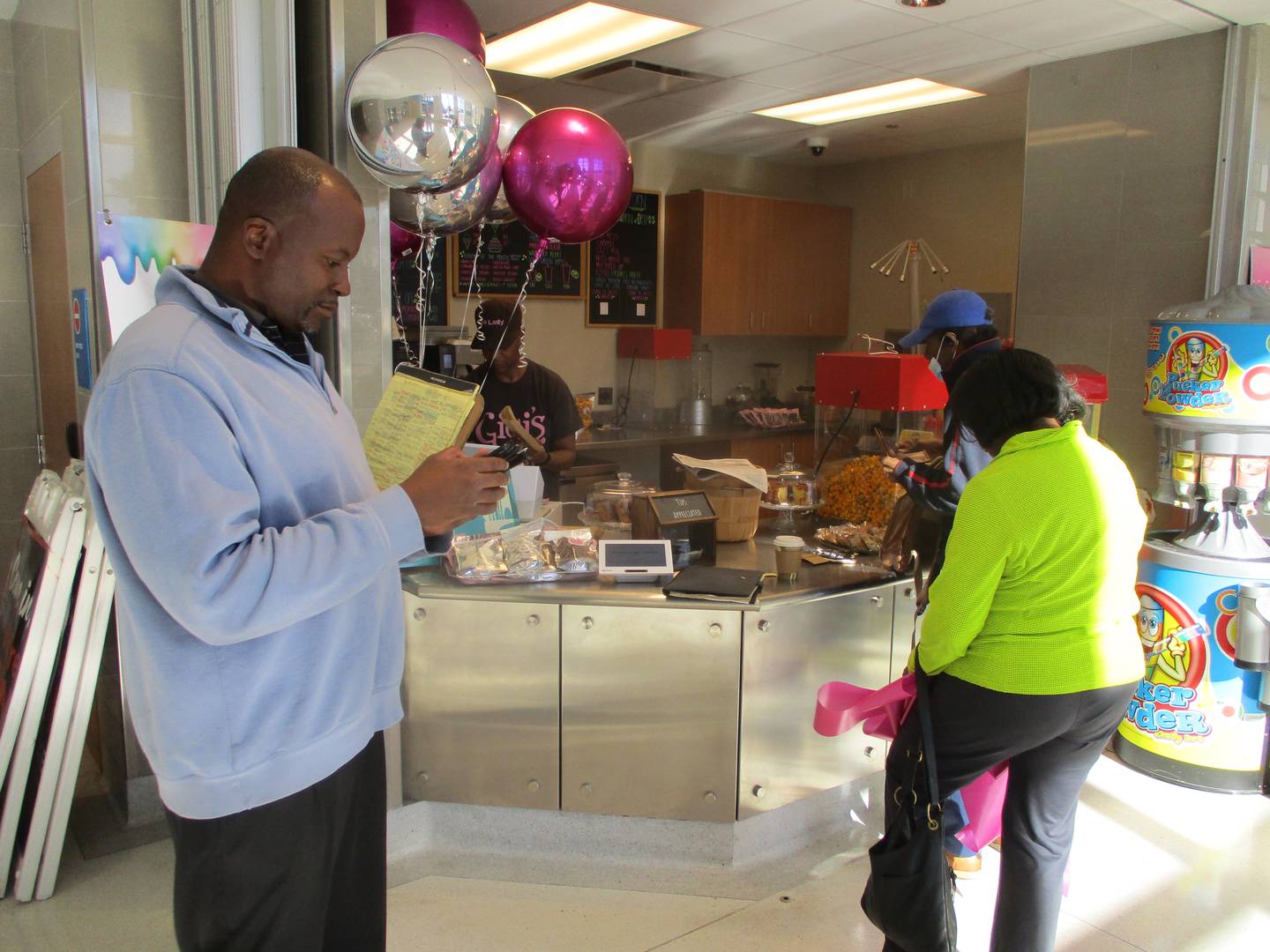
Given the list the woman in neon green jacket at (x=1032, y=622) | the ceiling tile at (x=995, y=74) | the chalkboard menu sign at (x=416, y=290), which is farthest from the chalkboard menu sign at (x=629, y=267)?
the woman in neon green jacket at (x=1032, y=622)

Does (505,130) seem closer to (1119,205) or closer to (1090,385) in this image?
(1090,385)

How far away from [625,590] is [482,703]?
52 centimetres

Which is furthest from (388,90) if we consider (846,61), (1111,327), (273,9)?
(1111,327)

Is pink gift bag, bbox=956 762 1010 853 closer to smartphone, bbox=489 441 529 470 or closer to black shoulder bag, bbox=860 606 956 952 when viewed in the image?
black shoulder bag, bbox=860 606 956 952

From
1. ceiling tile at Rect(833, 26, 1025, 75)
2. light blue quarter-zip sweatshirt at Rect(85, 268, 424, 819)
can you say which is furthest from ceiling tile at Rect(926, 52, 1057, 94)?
light blue quarter-zip sweatshirt at Rect(85, 268, 424, 819)

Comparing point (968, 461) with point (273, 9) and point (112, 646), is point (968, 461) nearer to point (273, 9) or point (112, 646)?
point (273, 9)

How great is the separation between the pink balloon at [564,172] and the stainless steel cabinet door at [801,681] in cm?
124

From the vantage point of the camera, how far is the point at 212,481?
3.74ft

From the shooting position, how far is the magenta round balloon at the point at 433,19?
8.84 ft

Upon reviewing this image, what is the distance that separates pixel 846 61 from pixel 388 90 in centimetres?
294

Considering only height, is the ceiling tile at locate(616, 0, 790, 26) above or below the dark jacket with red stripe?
above

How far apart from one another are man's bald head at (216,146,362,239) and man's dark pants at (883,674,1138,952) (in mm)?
1536

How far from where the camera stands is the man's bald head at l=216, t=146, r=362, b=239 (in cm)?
128

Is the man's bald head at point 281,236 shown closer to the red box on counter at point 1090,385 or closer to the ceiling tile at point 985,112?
the red box on counter at point 1090,385
